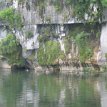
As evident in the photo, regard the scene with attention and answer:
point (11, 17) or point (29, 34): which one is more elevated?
point (11, 17)

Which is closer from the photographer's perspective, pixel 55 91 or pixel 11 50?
pixel 55 91

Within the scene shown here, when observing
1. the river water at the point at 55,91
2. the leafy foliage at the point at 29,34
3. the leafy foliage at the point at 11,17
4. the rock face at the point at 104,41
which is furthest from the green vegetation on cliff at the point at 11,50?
the rock face at the point at 104,41

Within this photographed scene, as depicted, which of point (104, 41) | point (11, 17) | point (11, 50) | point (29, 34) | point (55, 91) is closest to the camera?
point (55, 91)

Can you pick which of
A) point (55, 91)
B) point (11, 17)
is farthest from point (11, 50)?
point (55, 91)

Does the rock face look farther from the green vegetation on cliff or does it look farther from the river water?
A: the green vegetation on cliff

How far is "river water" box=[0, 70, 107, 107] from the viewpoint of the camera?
24036 millimetres

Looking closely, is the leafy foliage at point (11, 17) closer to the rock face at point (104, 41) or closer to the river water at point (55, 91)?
the rock face at point (104, 41)

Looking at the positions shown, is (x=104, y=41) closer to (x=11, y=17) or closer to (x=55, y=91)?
(x=11, y=17)

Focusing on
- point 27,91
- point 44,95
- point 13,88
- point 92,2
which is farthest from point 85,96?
point 92,2

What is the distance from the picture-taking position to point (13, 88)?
1224 inches

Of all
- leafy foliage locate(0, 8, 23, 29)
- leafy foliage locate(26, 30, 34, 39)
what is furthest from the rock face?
leafy foliage locate(0, 8, 23, 29)

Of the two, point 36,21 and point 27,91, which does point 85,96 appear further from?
point 36,21

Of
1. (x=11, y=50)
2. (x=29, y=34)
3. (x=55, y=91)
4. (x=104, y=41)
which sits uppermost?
(x=29, y=34)

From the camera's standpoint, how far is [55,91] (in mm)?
28750
